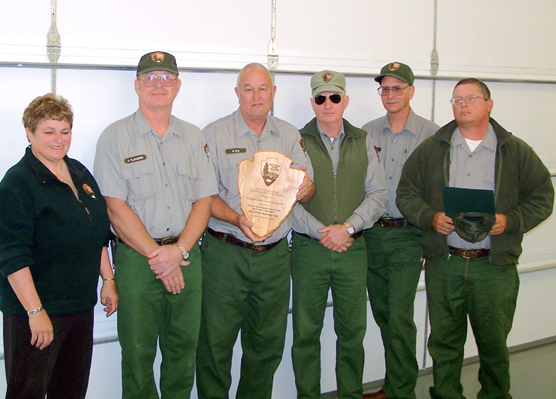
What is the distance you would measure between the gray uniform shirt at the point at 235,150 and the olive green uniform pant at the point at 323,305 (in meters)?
0.26

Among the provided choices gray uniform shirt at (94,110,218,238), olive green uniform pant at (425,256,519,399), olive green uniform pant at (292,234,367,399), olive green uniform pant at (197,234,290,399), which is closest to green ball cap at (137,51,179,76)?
gray uniform shirt at (94,110,218,238)

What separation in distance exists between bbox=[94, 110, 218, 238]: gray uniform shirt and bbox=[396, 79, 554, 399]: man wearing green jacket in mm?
1366

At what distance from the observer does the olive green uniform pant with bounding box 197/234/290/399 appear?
8.98 ft


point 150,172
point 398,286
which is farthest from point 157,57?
point 398,286

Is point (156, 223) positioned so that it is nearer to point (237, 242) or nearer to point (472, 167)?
point (237, 242)

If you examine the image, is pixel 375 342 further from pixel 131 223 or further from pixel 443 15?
pixel 443 15

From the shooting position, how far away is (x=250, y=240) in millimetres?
2742

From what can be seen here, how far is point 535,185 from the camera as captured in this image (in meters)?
2.84

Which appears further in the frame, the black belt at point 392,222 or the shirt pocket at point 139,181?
the black belt at point 392,222

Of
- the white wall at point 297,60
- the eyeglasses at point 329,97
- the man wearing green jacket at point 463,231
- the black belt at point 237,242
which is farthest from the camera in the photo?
the eyeglasses at point 329,97

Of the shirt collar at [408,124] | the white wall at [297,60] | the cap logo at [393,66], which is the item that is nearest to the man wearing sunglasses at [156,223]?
the white wall at [297,60]

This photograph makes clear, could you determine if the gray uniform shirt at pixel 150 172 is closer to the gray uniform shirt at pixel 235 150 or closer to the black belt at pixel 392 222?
the gray uniform shirt at pixel 235 150

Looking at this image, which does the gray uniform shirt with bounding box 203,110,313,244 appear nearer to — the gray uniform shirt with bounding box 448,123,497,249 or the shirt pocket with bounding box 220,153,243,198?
the shirt pocket with bounding box 220,153,243,198

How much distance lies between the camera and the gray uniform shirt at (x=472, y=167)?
9.43ft
